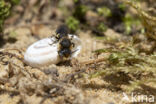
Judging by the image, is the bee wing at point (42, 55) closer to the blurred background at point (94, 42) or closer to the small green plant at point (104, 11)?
the blurred background at point (94, 42)

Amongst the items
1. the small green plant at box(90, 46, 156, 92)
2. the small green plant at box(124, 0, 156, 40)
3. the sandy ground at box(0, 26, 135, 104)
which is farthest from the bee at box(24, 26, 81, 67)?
the small green plant at box(124, 0, 156, 40)

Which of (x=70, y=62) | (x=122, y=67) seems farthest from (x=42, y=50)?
(x=122, y=67)

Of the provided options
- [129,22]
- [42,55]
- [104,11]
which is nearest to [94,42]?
[104,11]

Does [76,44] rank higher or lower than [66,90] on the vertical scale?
higher

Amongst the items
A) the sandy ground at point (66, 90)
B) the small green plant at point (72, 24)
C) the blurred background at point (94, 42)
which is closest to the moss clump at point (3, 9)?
the blurred background at point (94, 42)

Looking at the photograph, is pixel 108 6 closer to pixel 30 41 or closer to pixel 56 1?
pixel 56 1

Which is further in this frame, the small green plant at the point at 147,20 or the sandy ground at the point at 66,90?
the small green plant at the point at 147,20

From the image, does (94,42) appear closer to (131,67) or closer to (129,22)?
(129,22)
